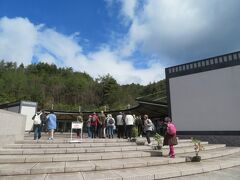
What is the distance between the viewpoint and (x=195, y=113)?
15289 mm

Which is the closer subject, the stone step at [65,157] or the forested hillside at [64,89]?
the stone step at [65,157]

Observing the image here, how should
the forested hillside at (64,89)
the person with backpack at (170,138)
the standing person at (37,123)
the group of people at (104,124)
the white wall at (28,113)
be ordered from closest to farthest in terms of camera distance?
the person with backpack at (170,138)
the group of people at (104,124)
the standing person at (37,123)
the white wall at (28,113)
the forested hillside at (64,89)

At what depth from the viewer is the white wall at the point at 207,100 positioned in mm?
13914

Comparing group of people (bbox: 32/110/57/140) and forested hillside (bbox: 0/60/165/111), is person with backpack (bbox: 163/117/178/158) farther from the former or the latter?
forested hillside (bbox: 0/60/165/111)

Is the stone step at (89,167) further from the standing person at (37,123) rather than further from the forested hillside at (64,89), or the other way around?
the forested hillside at (64,89)

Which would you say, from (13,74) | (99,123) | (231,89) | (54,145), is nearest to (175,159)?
(54,145)

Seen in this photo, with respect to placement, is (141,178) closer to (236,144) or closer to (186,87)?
(236,144)

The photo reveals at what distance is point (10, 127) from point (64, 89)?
204ft

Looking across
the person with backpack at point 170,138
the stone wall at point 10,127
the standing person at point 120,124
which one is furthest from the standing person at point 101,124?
the person with backpack at point 170,138

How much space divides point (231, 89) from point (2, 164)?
42.7 ft

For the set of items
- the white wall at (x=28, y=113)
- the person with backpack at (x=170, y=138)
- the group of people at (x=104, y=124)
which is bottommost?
the person with backpack at (x=170, y=138)

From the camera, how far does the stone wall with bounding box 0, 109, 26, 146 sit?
9.16 meters

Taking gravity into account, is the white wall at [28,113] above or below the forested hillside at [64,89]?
below

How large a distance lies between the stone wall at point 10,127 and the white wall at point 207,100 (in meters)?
10.3
